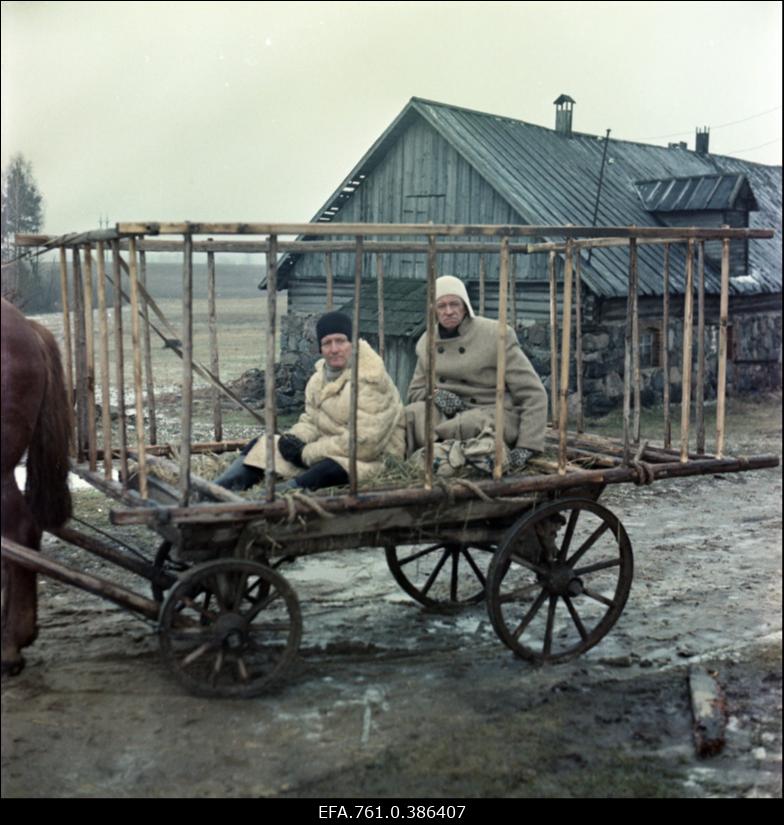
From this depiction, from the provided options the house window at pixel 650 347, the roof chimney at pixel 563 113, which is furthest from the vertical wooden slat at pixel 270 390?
the roof chimney at pixel 563 113

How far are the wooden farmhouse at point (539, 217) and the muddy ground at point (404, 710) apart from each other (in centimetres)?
856

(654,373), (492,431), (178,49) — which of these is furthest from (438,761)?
(654,373)

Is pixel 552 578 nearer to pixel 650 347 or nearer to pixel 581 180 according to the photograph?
pixel 650 347

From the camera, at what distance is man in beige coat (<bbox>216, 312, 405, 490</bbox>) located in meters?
5.01

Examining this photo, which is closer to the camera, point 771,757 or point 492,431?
point 771,757

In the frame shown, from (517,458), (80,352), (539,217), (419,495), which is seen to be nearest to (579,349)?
(517,458)

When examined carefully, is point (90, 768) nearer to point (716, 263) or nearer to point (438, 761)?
point (438, 761)

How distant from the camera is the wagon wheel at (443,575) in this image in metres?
6.00

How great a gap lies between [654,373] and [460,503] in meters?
12.1

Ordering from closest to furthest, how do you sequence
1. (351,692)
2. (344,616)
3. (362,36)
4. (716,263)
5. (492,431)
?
(351,692), (492,431), (344,616), (362,36), (716,263)

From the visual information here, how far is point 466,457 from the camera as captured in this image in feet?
16.7

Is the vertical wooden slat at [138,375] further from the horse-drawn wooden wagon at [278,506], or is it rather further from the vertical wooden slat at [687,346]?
the vertical wooden slat at [687,346]

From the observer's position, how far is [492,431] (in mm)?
5227

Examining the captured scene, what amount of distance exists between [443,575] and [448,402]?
1.80 meters
